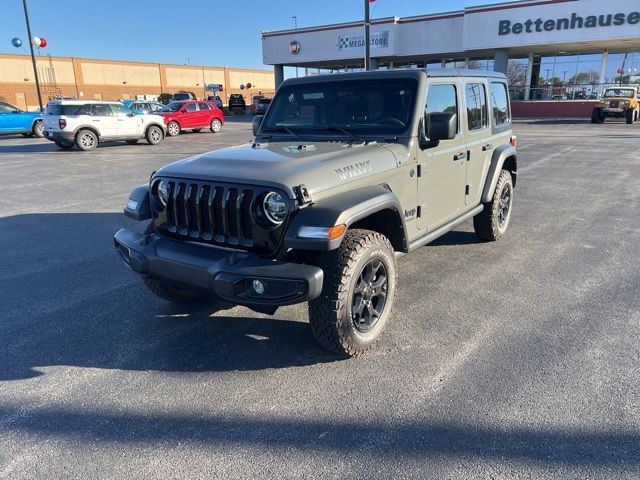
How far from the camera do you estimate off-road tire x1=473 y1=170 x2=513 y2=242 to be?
5602mm

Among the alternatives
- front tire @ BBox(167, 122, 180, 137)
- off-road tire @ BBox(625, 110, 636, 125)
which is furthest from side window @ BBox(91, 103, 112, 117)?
off-road tire @ BBox(625, 110, 636, 125)

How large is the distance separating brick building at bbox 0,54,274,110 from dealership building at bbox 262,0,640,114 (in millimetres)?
38861

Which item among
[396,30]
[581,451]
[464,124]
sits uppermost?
[396,30]

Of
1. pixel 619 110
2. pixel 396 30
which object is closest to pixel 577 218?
pixel 619 110

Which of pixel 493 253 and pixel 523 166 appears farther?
pixel 523 166

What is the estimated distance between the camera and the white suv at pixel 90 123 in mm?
15992

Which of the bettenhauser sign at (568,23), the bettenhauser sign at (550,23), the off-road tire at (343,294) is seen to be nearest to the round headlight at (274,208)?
the off-road tire at (343,294)

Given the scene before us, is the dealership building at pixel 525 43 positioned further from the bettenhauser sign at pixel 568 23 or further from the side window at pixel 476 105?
the side window at pixel 476 105

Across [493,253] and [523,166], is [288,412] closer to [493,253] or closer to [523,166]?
[493,253]

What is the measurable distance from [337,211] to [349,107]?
167cm

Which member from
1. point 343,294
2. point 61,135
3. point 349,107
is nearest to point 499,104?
point 349,107

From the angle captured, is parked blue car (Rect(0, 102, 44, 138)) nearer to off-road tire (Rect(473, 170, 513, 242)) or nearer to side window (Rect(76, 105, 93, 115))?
side window (Rect(76, 105, 93, 115))

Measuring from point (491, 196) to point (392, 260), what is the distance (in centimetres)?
249

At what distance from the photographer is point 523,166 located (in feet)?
39.2
